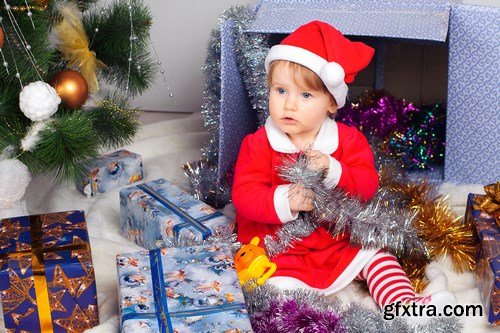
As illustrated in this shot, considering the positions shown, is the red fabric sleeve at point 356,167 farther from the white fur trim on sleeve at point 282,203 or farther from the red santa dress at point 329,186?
the white fur trim on sleeve at point 282,203

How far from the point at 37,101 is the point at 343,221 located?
0.64 metres

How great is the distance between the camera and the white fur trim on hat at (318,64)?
136 centimetres

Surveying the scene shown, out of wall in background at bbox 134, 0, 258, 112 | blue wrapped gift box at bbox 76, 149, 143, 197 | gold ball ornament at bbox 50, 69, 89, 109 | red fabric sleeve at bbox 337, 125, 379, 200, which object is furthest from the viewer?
wall in background at bbox 134, 0, 258, 112

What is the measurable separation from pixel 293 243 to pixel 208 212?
0.22 metres

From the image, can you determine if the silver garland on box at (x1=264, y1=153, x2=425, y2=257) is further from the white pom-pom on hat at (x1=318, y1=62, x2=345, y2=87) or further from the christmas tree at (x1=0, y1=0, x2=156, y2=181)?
the christmas tree at (x1=0, y1=0, x2=156, y2=181)

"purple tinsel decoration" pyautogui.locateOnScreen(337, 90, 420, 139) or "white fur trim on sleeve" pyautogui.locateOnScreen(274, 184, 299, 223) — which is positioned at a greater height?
"purple tinsel decoration" pyautogui.locateOnScreen(337, 90, 420, 139)

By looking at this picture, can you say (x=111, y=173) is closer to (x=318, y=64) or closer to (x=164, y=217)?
(x=164, y=217)

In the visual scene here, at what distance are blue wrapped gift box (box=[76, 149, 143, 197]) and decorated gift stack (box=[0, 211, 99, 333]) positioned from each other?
0.51 m

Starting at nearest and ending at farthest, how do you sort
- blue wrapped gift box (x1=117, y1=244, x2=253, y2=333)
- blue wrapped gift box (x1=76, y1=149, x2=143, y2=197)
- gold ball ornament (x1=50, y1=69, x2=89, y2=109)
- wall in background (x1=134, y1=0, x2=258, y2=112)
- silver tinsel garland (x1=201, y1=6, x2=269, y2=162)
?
blue wrapped gift box (x1=117, y1=244, x2=253, y2=333) → gold ball ornament (x1=50, y1=69, x2=89, y2=109) → silver tinsel garland (x1=201, y1=6, x2=269, y2=162) → blue wrapped gift box (x1=76, y1=149, x2=143, y2=197) → wall in background (x1=134, y1=0, x2=258, y2=112)

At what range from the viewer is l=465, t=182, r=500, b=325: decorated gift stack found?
4.44 ft

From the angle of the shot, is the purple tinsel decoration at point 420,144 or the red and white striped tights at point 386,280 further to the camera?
the purple tinsel decoration at point 420,144

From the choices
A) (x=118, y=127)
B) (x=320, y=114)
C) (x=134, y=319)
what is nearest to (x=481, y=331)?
(x=320, y=114)

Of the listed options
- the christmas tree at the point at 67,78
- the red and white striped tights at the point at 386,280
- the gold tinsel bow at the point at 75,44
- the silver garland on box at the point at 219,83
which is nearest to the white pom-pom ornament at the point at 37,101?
the christmas tree at the point at 67,78

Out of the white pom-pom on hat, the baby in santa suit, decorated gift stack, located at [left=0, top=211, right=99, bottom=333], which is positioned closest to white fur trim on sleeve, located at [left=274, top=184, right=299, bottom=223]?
the baby in santa suit
